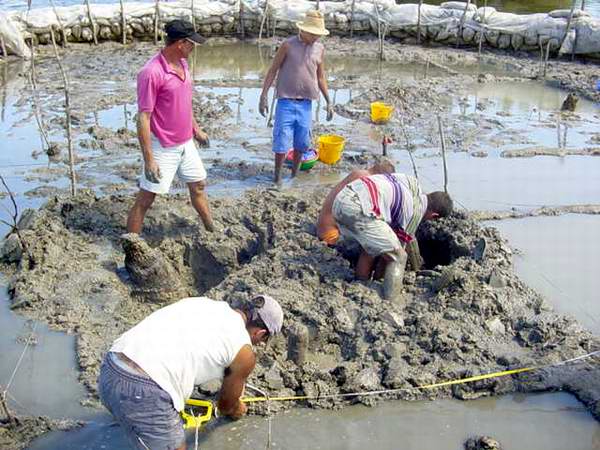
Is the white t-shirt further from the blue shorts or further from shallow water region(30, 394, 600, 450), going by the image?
the blue shorts

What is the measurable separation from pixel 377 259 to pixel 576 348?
1511mm

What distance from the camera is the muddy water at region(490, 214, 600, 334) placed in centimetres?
517

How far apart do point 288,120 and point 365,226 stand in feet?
8.86

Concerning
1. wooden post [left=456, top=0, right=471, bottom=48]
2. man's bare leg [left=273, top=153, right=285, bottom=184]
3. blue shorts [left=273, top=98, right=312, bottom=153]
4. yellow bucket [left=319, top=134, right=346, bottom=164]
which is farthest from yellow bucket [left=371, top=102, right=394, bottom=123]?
wooden post [left=456, top=0, right=471, bottom=48]

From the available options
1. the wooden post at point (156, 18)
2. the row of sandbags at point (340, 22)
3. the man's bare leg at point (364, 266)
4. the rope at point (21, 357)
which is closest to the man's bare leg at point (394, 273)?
the man's bare leg at point (364, 266)

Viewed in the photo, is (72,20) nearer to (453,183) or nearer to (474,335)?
(453,183)

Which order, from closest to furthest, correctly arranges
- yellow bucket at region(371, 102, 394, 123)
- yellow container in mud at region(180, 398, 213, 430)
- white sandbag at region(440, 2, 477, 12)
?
1. yellow container in mud at region(180, 398, 213, 430)
2. yellow bucket at region(371, 102, 394, 123)
3. white sandbag at region(440, 2, 477, 12)

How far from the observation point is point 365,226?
4738mm

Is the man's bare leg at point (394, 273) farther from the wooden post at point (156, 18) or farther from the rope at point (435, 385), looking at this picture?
the wooden post at point (156, 18)

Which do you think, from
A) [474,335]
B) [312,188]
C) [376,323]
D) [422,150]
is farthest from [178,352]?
[422,150]

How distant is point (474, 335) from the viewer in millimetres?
4508

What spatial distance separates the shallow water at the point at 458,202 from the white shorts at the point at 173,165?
139 centimetres

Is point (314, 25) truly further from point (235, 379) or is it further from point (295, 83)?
point (235, 379)

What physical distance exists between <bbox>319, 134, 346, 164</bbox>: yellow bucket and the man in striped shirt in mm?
2923
